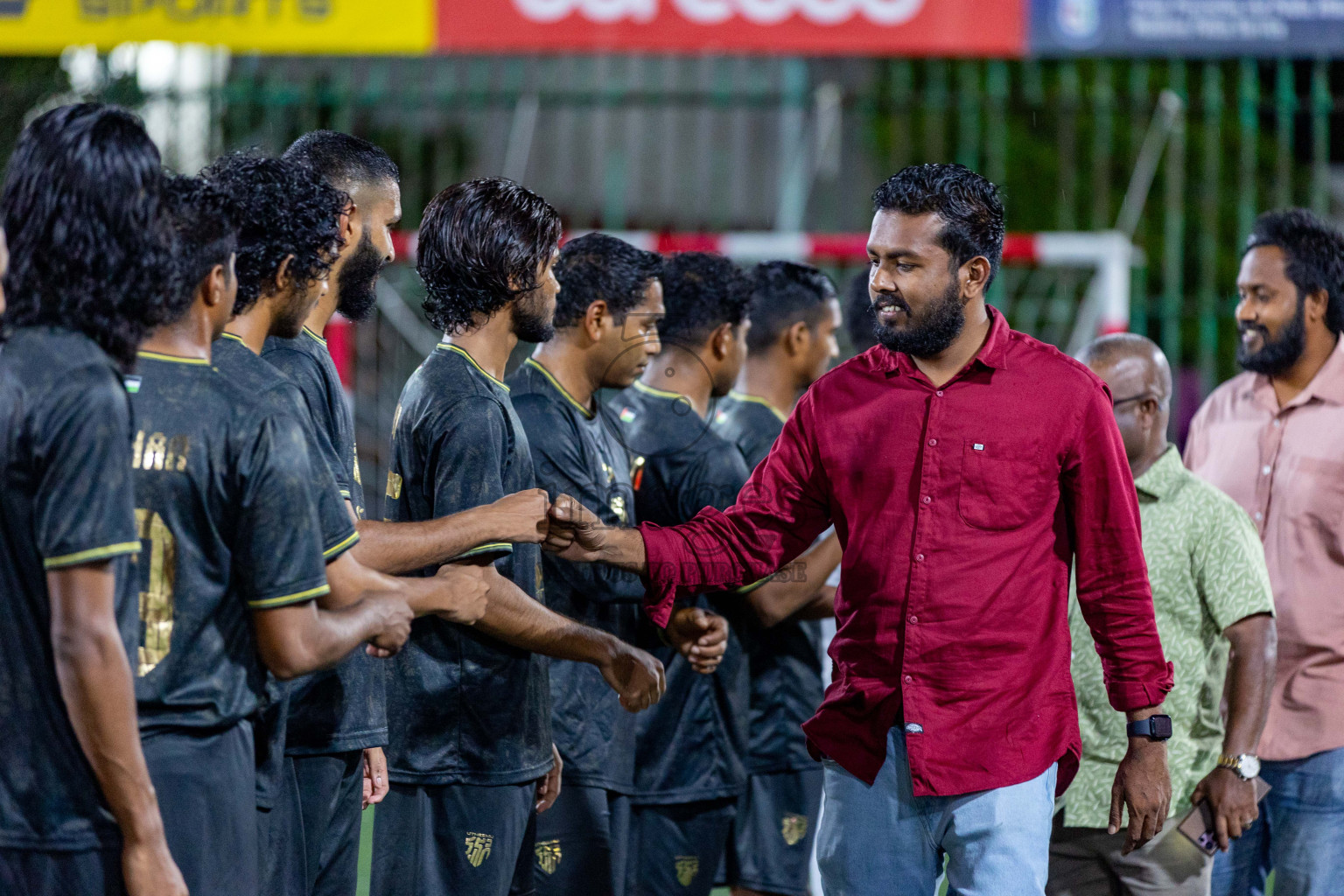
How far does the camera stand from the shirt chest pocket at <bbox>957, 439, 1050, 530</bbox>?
3.01 meters

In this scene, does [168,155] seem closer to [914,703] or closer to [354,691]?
[354,691]

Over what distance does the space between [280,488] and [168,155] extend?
294 inches

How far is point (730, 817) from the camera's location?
13.8 feet

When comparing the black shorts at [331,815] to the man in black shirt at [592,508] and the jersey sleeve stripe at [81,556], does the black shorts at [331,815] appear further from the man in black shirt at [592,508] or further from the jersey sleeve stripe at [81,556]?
the jersey sleeve stripe at [81,556]

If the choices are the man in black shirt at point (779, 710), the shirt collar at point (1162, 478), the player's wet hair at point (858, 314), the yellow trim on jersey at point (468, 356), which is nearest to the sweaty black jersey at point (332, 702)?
the yellow trim on jersey at point (468, 356)

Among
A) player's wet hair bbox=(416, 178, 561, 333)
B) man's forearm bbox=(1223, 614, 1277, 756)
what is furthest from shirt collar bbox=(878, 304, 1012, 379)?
man's forearm bbox=(1223, 614, 1277, 756)

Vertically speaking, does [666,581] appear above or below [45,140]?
below

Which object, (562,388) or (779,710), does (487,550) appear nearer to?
(562,388)

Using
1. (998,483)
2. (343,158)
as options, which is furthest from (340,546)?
(998,483)

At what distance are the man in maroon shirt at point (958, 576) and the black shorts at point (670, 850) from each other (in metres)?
1.03

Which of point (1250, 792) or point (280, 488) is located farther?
point (1250, 792)

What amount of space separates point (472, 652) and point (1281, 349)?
271cm

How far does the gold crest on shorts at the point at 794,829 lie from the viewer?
441 cm

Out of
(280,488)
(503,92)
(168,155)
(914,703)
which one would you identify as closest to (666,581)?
(914,703)
